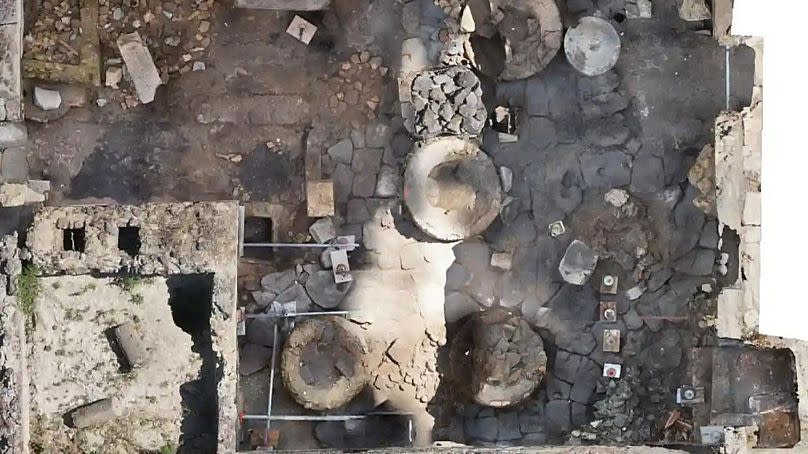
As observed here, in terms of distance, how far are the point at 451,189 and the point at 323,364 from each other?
2088 millimetres

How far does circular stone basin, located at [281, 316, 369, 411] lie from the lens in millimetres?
8633

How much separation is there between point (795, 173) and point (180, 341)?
5.88 m

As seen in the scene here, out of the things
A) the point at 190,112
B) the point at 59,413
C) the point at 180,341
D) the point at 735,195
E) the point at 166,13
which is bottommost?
the point at 59,413

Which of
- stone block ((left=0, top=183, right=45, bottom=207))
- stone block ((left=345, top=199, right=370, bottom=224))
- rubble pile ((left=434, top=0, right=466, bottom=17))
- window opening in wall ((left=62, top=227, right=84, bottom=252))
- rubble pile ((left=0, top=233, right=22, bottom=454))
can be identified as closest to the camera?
rubble pile ((left=0, top=233, right=22, bottom=454))

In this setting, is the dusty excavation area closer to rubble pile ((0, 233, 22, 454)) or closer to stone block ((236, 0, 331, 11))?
stone block ((236, 0, 331, 11))

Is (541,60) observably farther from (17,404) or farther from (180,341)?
(17,404)

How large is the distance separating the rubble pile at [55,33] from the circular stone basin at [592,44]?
4627 mm

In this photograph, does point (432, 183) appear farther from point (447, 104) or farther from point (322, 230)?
point (322, 230)

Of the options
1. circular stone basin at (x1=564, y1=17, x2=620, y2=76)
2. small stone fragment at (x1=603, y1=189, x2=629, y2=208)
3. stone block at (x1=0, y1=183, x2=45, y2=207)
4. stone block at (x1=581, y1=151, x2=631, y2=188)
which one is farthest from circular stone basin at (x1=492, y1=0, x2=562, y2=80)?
stone block at (x1=0, y1=183, x2=45, y2=207)

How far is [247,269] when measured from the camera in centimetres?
888

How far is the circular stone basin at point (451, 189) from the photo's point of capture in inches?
346

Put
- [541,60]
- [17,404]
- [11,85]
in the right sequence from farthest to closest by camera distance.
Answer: [541,60]
[11,85]
[17,404]

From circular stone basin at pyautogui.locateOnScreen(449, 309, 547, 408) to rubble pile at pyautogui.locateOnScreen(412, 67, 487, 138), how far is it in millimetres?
1842

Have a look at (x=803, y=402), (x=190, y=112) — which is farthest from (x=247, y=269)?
(x=803, y=402)
